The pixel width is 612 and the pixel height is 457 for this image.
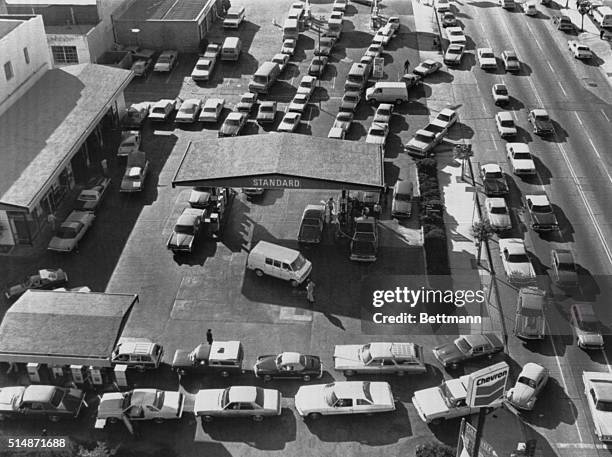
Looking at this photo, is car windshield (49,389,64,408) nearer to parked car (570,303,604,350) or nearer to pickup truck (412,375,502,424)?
pickup truck (412,375,502,424)

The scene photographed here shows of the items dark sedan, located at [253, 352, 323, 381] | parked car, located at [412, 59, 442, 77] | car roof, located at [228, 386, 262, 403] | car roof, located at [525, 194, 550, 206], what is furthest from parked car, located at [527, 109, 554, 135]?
car roof, located at [228, 386, 262, 403]

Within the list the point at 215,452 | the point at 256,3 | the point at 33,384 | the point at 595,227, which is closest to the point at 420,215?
the point at 595,227

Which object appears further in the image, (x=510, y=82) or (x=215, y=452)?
(x=510, y=82)

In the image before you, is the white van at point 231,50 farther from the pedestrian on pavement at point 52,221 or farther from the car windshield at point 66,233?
the car windshield at point 66,233

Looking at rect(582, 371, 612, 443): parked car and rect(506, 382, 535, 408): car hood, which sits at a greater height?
rect(582, 371, 612, 443): parked car

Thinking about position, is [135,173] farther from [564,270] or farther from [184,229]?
[564,270]

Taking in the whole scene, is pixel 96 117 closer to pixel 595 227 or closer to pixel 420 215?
pixel 420 215
